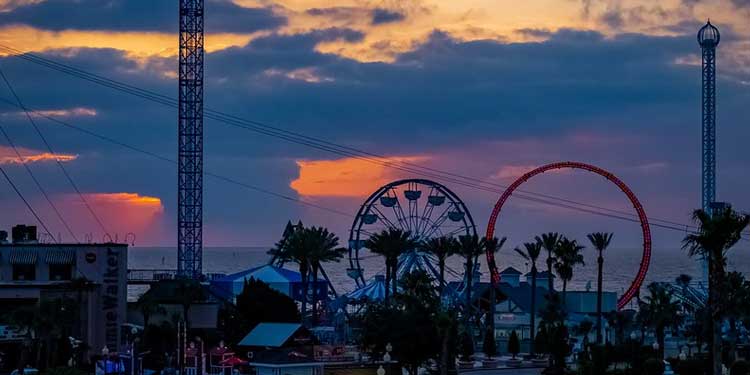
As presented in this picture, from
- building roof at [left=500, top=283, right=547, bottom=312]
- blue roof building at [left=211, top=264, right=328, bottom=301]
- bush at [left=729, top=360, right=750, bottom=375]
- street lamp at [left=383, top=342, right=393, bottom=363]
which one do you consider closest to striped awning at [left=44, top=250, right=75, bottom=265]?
street lamp at [left=383, top=342, right=393, bottom=363]

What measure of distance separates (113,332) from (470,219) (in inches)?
1958

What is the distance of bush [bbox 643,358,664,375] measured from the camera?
87.1 m

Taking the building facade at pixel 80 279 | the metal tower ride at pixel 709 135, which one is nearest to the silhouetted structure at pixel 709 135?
the metal tower ride at pixel 709 135

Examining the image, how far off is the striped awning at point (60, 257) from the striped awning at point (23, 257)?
1.01m

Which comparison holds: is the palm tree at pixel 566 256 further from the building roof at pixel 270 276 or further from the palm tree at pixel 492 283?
the building roof at pixel 270 276

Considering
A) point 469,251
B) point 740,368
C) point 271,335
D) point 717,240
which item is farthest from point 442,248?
point 717,240

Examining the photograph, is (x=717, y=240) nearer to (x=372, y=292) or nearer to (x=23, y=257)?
(x=23, y=257)

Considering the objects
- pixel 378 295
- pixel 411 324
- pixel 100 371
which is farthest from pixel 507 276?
pixel 100 371

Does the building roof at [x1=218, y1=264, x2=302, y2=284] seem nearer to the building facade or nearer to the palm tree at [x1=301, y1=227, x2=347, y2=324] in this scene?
the palm tree at [x1=301, y1=227, x2=347, y2=324]

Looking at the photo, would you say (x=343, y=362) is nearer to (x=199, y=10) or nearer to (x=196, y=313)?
(x=196, y=313)

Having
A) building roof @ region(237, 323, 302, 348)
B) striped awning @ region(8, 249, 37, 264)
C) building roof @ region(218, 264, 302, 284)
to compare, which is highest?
striped awning @ region(8, 249, 37, 264)

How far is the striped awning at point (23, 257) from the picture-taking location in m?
105

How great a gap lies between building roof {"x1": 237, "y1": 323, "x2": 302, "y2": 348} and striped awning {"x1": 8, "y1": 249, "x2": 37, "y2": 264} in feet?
58.0

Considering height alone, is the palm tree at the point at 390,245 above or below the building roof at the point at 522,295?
above
